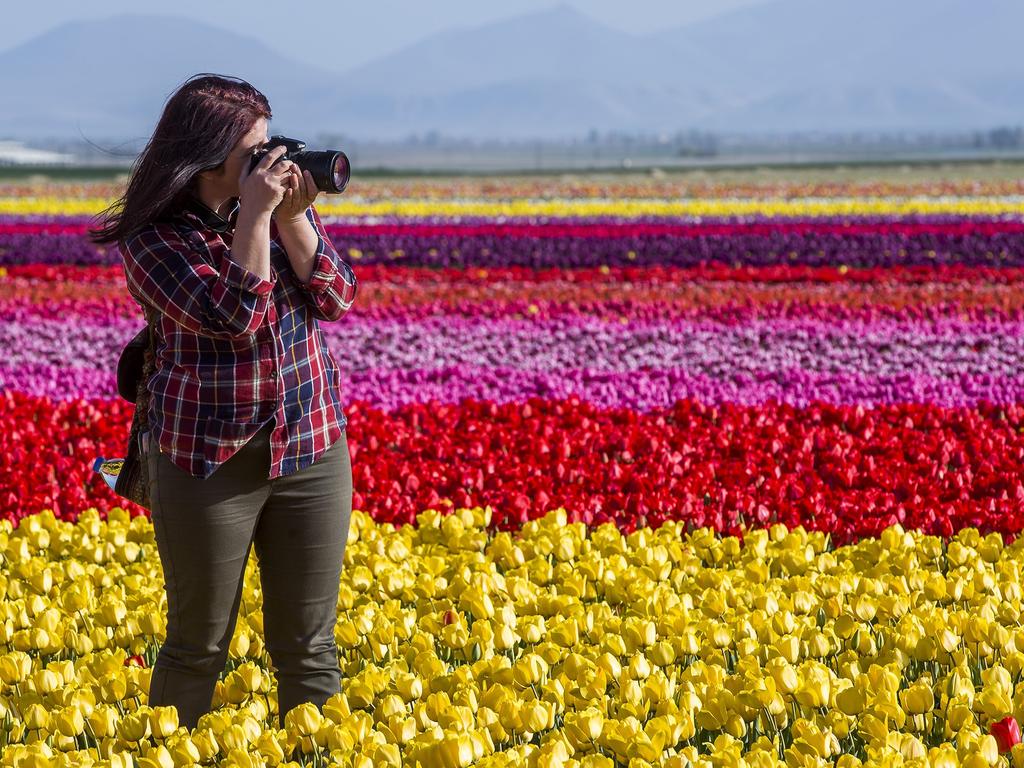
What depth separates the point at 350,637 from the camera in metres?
3.42

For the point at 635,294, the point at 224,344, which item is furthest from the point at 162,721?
the point at 635,294

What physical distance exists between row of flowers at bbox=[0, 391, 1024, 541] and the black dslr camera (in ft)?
7.45

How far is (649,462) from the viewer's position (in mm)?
5652

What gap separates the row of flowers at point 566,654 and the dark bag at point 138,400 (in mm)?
453

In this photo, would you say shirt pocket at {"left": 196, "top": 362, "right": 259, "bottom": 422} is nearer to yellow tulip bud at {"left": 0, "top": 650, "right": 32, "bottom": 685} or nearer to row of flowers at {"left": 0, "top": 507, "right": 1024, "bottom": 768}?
row of flowers at {"left": 0, "top": 507, "right": 1024, "bottom": 768}

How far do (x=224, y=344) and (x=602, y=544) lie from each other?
1.95 m

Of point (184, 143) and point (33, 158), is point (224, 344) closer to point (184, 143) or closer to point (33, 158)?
point (184, 143)

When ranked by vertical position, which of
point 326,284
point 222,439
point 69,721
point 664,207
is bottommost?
point 69,721

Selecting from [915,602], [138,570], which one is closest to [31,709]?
[138,570]

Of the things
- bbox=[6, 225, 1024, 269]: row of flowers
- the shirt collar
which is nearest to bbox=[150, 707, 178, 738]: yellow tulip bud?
the shirt collar

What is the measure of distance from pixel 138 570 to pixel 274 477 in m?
1.74

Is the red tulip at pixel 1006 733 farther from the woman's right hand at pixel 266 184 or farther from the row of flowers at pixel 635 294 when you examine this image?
the row of flowers at pixel 635 294

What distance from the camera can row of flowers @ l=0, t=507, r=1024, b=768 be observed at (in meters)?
2.59

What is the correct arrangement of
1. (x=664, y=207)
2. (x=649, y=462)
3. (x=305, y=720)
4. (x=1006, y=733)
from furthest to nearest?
(x=664, y=207)
(x=649, y=462)
(x=305, y=720)
(x=1006, y=733)
